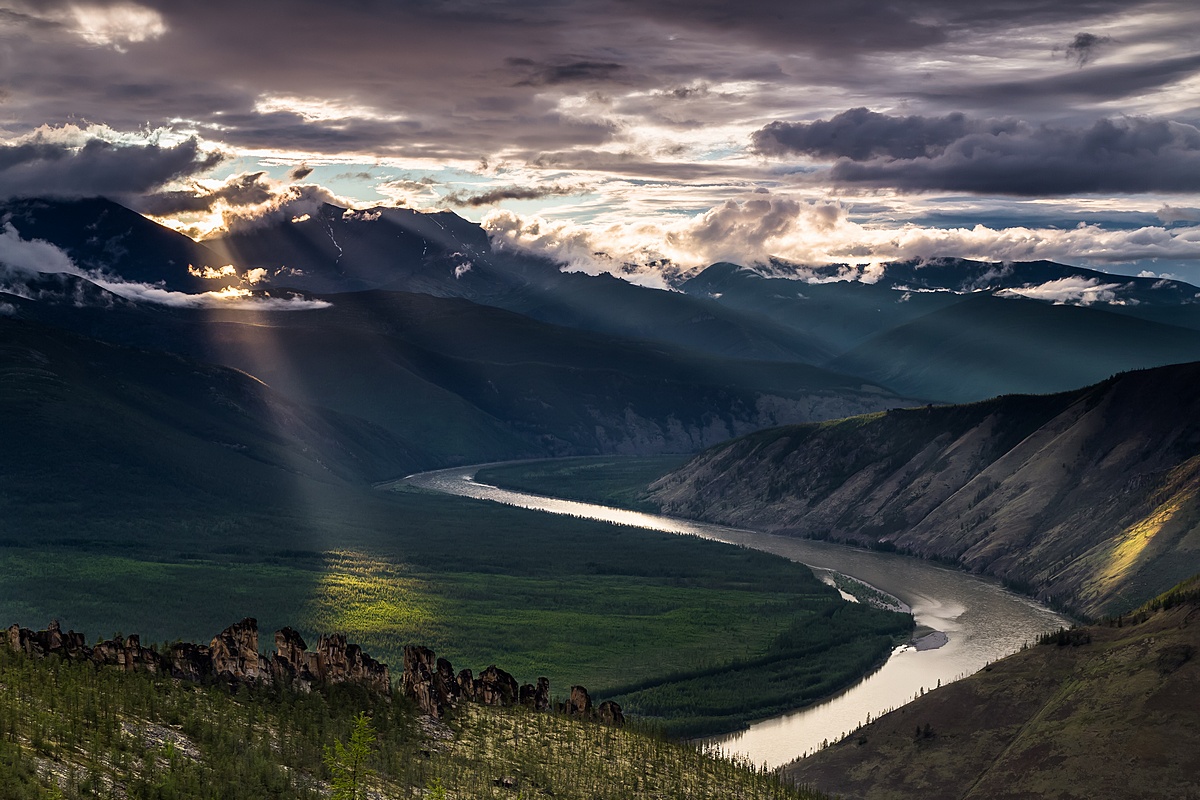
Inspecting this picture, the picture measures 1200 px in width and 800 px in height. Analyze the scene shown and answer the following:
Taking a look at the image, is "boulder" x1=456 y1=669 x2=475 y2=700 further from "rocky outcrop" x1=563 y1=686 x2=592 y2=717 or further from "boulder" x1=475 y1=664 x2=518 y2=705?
"rocky outcrop" x1=563 y1=686 x2=592 y2=717

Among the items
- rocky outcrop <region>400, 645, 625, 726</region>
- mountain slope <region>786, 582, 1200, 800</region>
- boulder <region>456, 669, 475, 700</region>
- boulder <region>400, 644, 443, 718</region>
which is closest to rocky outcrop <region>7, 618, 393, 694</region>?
boulder <region>400, 644, 443, 718</region>

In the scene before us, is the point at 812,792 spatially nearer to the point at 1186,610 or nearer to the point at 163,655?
the point at 1186,610

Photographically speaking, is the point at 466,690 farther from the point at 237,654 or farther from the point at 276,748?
the point at 276,748

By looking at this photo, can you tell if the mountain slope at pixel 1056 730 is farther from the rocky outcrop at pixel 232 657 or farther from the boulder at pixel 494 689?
the rocky outcrop at pixel 232 657

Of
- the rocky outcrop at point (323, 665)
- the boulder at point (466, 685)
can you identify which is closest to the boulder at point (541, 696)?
the boulder at point (466, 685)

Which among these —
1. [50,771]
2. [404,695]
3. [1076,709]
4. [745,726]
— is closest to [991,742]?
[1076,709]
